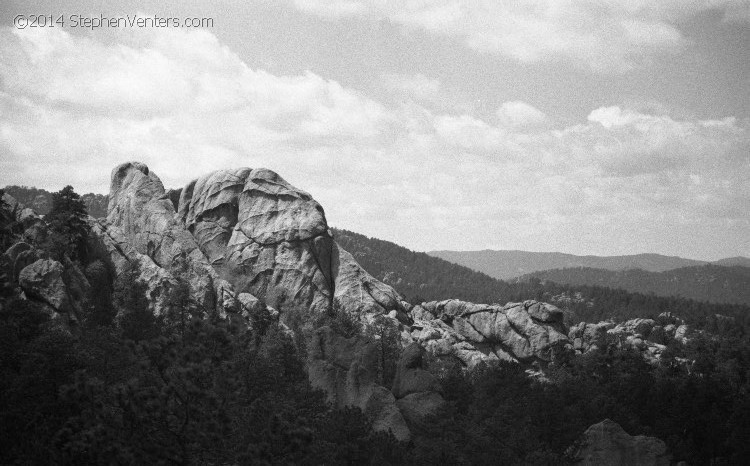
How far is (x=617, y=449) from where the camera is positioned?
47.9m

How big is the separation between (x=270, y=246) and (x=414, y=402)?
43.9 m

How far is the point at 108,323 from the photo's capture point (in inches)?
2891

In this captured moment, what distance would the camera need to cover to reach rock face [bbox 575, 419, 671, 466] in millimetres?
47281

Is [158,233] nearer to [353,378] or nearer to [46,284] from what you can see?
[46,284]

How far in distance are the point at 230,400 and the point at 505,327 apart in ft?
319

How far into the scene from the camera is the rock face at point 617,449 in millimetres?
47281

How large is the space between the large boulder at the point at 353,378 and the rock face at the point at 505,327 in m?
44.2

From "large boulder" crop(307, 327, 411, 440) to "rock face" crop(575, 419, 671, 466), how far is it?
13959mm

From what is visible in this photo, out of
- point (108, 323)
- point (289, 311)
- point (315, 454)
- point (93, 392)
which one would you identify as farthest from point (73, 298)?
point (93, 392)

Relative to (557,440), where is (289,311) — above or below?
above

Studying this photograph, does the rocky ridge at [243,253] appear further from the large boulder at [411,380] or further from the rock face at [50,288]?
the large boulder at [411,380]

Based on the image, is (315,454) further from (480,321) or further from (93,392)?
(480,321)

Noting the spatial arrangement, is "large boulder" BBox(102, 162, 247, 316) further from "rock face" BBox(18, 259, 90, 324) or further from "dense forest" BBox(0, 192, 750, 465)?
"rock face" BBox(18, 259, 90, 324)

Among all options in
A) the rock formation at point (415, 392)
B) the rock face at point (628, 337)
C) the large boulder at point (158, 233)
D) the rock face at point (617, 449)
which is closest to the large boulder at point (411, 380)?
the rock formation at point (415, 392)
